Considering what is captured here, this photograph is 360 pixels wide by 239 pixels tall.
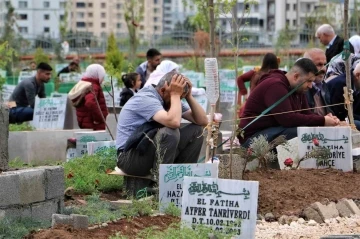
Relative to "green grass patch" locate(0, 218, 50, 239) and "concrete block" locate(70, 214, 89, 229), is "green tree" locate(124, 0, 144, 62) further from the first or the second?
"concrete block" locate(70, 214, 89, 229)

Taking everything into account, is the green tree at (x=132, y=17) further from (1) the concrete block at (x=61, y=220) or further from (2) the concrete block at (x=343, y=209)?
(1) the concrete block at (x=61, y=220)

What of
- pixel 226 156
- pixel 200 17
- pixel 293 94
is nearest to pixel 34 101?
pixel 293 94

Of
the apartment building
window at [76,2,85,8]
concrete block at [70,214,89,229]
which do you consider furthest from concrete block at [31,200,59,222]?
window at [76,2,85,8]

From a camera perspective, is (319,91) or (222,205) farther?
(319,91)

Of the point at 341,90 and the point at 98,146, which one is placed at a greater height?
the point at 341,90

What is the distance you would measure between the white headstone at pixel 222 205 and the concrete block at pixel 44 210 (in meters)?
1.33

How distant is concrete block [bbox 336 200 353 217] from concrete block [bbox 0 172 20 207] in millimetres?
2830

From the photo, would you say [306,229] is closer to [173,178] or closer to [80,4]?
[173,178]

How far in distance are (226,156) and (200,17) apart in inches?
848

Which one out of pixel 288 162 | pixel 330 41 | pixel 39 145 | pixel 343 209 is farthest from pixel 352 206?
pixel 39 145

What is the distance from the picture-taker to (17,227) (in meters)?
8.03

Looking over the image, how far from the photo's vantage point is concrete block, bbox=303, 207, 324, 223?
9.39 meters

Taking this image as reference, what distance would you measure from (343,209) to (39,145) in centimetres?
770

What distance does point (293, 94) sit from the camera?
1237 centimetres
